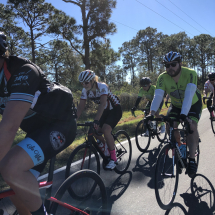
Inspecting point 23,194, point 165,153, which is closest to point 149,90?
point 165,153

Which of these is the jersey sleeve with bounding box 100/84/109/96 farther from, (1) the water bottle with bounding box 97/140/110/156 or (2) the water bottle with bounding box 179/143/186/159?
(2) the water bottle with bounding box 179/143/186/159

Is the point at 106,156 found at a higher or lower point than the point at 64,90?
lower

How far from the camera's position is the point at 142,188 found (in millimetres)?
3477

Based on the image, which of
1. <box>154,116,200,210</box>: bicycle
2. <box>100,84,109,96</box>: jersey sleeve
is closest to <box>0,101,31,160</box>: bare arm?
<box>154,116,200,210</box>: bicycle

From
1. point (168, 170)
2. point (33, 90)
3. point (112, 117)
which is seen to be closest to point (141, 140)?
point (112, 117)

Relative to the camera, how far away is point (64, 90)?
1.87m

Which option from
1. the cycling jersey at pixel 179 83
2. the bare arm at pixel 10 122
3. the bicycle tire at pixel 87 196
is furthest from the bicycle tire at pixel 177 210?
the bare arm at pixel 10 122

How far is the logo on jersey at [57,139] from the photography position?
1.72 m

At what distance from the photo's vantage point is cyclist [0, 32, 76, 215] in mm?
1396

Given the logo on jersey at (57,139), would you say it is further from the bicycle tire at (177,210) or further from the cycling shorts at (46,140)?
the bicycle tire at (177,210)

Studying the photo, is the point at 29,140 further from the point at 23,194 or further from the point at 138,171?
the point at 138,171

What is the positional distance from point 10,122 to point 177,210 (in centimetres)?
263

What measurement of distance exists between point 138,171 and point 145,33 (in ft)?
173

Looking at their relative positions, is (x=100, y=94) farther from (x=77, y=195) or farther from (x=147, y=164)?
(x=147, y=164)
